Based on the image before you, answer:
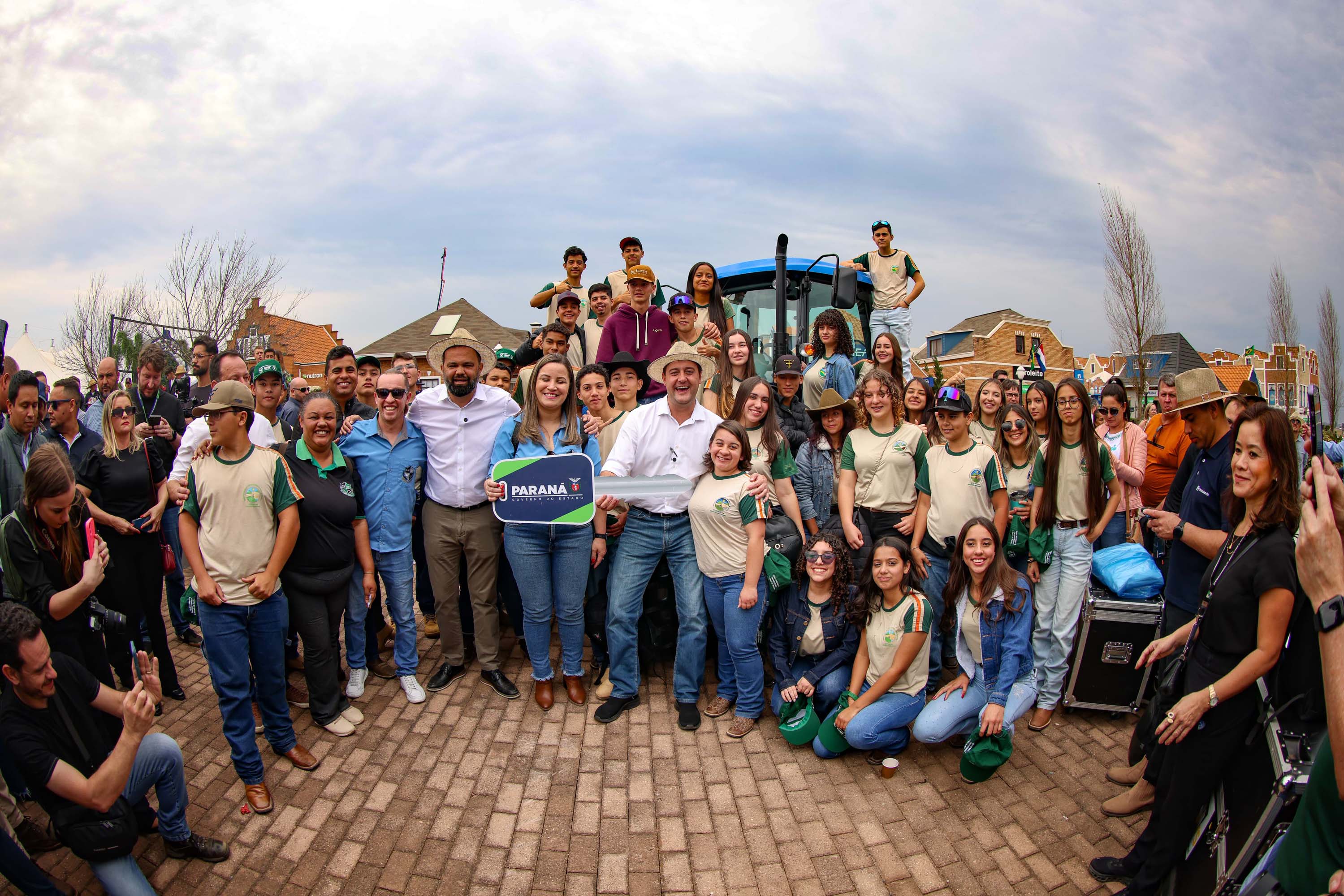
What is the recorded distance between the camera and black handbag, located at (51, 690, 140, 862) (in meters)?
2.81

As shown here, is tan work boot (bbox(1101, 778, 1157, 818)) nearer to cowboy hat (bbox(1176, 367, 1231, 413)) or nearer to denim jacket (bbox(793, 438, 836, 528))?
cowboy hat (bbox(1176, 367, 1231, 413))

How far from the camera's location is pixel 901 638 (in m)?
4.06

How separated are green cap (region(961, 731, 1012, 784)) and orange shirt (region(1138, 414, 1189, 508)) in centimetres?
314

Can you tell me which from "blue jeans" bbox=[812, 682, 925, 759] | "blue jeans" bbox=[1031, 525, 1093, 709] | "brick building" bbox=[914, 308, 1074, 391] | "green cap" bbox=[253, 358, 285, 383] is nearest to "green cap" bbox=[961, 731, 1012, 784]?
"blue jeans" bbox=[812, 682, 925, 759]

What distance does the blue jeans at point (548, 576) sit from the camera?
449cm

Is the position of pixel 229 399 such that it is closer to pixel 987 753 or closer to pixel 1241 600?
pixel 987 753

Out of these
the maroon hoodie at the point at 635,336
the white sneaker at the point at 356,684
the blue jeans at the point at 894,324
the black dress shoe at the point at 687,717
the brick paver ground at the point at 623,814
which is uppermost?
the blue jeans at the point at 894,324

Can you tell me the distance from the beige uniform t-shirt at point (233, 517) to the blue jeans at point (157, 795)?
30.7 inches

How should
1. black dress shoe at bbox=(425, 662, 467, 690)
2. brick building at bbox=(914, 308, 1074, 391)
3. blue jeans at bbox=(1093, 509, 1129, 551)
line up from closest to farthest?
1. black dress shoe at bbox=(425, 662, 467, 690)
2. blue jeans at bbox=(1093, 509, 1129, 551)
3. brick building at bbox=(914, 308, 1074, 391)

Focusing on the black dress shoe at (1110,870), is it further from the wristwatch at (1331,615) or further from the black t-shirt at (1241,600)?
the wristwatch at (1331,615)

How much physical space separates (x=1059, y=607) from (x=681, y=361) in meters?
3.20

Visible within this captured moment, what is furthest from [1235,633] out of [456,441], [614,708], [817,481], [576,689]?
[456,441]

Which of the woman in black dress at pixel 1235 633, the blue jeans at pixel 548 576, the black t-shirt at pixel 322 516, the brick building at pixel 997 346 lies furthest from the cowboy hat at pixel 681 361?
the brick building at pixel 997 346

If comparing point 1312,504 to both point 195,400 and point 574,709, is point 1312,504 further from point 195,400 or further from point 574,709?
point 195,400
